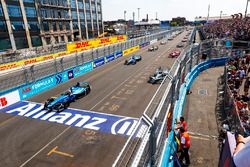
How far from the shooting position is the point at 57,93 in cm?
1995

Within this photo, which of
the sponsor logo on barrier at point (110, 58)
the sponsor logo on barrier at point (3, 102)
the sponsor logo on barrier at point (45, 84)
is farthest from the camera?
the sponsor logo on barrier at point (110, 58)

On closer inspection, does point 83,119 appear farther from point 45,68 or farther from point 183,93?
point 45,68

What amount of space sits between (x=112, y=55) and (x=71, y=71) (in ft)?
49.3

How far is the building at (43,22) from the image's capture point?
4447 centimetres

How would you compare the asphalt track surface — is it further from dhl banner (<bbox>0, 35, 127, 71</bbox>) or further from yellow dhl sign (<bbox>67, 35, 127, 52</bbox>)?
yellow dhl sign (<bbox>67, 35, 127, 52</bbox>)

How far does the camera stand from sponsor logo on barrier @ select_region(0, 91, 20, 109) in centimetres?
1656

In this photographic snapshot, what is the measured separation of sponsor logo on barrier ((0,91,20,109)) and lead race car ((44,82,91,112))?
4.25 metres

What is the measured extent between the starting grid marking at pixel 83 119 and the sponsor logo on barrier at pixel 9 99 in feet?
1.57

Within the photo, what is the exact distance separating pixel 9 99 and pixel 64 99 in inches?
224

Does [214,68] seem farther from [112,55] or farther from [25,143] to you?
[25,143]

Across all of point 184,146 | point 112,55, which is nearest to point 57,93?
point 184,146

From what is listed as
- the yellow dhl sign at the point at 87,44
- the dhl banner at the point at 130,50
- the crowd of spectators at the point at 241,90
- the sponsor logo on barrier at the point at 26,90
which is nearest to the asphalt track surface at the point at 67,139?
the sponsor logo on barrier at the point at 26,90

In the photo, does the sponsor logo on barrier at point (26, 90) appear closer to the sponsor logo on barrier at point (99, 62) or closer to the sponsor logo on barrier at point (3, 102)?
the sponsor logo on barrier at point (3, 102)

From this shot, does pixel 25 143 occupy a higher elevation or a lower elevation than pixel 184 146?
lower
